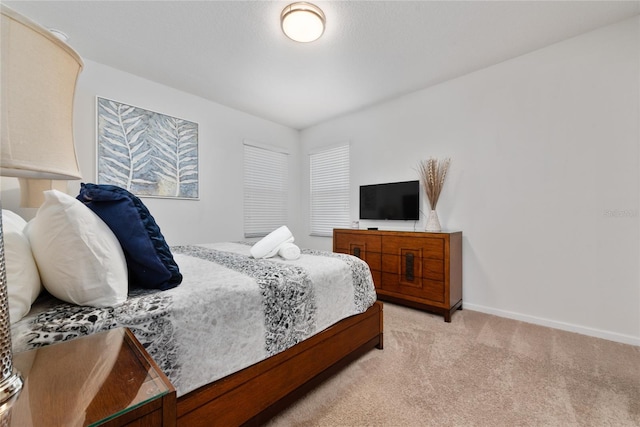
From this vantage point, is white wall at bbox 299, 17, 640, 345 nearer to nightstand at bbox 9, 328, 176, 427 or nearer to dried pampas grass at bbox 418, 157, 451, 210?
dried pampas grass at bbox 418, 157, 451, 210

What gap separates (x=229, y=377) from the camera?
115cm

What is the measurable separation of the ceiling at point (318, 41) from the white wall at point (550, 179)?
10.8 inches

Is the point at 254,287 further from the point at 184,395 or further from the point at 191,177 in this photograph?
the point at 191,177

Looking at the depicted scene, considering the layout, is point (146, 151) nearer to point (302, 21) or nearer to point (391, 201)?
point (302, 21)

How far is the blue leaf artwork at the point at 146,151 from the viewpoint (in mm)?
2773

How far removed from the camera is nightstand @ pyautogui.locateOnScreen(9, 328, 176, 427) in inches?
18.6

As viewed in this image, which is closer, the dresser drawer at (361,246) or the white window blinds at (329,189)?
the dresser drawer at (361,246)

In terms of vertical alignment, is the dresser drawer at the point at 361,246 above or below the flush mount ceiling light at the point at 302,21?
below

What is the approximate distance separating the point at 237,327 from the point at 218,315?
0.36 ft

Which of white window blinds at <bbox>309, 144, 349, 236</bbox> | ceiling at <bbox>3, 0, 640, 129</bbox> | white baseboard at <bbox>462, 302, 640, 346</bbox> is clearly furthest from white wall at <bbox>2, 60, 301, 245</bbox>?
white baseboard at <bbox>462, 302, 640, 346</bbox>

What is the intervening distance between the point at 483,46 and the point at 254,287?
114 inches

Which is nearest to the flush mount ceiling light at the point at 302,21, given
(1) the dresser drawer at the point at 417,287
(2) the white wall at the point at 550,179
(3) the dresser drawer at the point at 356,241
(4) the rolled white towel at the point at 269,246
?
(4) the rolled white towel at the point at 269,246

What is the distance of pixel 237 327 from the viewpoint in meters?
1.19

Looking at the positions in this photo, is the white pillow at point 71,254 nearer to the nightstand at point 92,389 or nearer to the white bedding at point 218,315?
the white bedding at point 218,315
